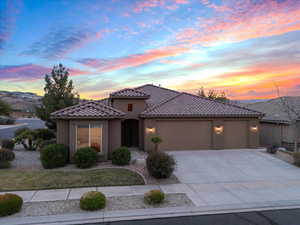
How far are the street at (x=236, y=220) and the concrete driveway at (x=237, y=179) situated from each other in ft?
1.91

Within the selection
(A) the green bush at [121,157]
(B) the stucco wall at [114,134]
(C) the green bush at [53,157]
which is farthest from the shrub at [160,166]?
(C) the green bush at [53,157]

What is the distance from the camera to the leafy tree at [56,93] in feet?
56.9

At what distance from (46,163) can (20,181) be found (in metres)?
2.00

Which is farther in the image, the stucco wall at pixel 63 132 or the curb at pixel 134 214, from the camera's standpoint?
the stucco wall at pixel 63 132

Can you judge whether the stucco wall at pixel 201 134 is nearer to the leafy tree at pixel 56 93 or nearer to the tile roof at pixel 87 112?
the tile roof at pixel 87 112

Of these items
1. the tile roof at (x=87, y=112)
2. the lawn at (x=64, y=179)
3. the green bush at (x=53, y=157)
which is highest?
the tile roof at (x=87, y=112)

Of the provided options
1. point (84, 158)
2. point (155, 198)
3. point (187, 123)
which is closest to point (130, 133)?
point (187, 123)

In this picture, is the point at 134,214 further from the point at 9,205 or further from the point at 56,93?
the point at 56,93

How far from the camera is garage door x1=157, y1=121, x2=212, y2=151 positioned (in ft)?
49.4

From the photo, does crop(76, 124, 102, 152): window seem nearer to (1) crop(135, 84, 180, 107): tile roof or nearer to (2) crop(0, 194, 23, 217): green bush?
(2) crop(0, 194, 23, 217): green bush

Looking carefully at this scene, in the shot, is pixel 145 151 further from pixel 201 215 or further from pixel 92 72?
pixel 92 72

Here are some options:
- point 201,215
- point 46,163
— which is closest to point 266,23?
point 201,215

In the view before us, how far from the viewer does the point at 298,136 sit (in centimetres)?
1588

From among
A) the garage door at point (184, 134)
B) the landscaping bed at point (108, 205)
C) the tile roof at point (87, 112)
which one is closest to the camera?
the landscaping bed at point (108, 205)
